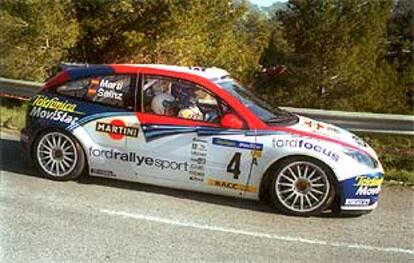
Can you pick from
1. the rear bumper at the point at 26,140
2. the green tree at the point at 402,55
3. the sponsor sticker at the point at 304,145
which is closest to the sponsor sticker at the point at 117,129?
the rear bumper at the point at 26,140

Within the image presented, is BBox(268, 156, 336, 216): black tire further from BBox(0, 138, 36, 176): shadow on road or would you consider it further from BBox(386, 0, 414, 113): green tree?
BBox(386, 0, 414, 113): green tree

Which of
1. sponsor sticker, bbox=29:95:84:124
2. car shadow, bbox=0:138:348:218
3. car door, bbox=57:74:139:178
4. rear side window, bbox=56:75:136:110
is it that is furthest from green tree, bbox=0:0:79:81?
car door, bbox=57:74:139:178

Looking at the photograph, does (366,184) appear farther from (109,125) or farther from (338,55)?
(338,55)

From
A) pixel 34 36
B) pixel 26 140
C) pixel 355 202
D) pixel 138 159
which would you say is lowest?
pixel 355 202

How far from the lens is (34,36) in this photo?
1446cm

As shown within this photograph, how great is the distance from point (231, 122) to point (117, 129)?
3.97ft

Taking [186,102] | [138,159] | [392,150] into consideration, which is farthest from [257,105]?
[392,150]

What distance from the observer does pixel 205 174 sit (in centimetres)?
604

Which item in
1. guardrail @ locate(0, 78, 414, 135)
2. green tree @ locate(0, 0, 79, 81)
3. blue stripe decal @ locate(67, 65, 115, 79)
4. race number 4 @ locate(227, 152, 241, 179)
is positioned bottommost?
race number 4 @ locate(227, 152, 241, 179)

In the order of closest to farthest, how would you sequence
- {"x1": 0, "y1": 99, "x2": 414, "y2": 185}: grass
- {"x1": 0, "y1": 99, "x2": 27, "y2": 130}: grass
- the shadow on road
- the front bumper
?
the front bumper < the shadow on road < {"x1": 0, "y1": 99, "x2": 414, "y2": 185}: grass < {"x1": 0, "y1": 99, "x2": 27, "y2": 130}: grass

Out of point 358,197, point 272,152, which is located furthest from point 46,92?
point 358,197

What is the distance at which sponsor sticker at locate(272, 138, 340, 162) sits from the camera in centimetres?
576

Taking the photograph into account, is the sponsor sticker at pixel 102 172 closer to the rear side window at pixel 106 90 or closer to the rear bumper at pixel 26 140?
the rear side window at pixel 106 90

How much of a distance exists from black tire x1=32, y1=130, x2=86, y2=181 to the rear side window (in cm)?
48
